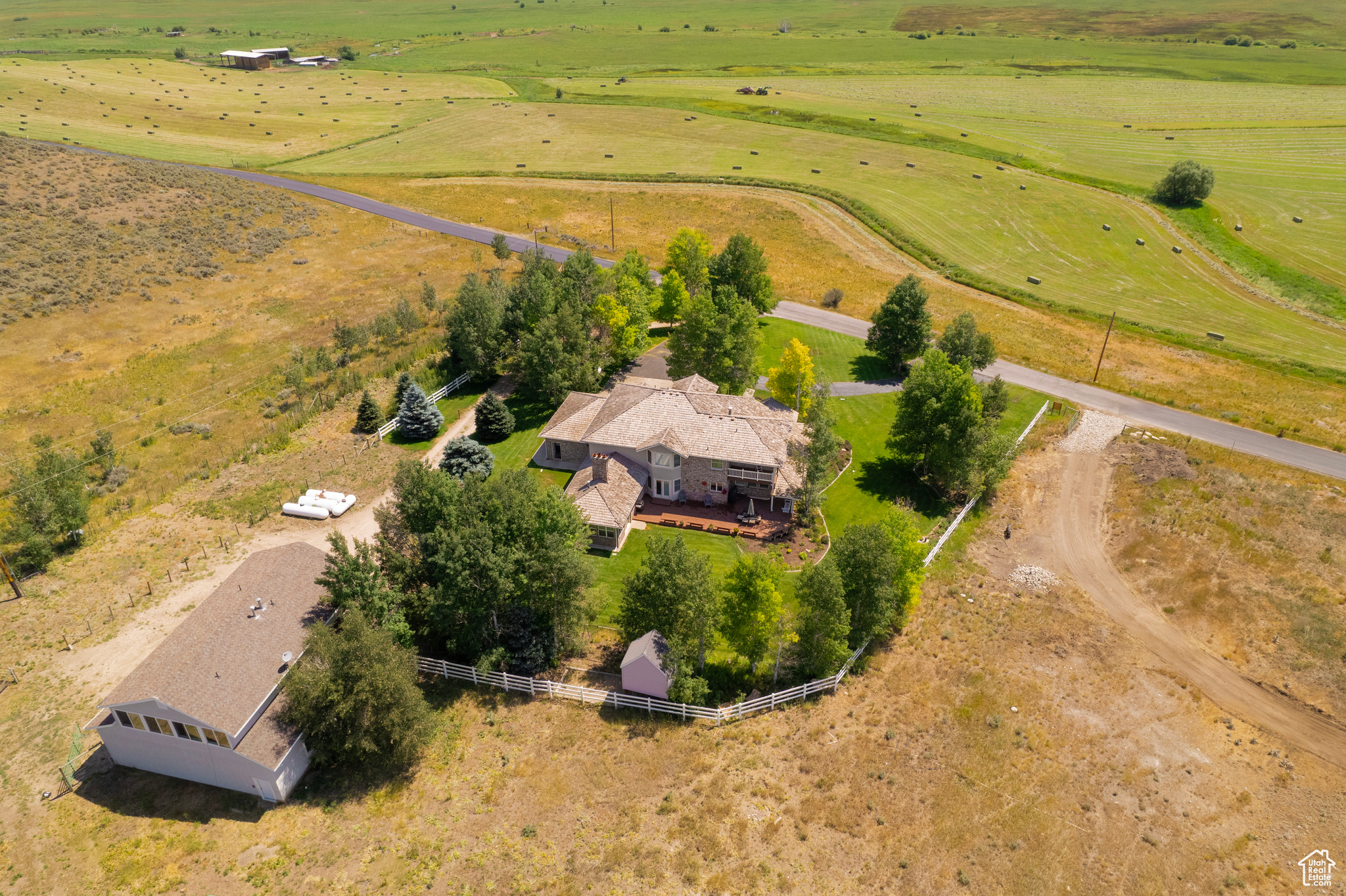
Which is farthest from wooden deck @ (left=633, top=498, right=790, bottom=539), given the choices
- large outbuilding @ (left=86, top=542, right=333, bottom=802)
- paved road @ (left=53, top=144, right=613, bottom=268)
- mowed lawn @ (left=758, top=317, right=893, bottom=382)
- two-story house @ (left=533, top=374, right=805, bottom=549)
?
paved road @ (left=53, top=144, right=613, bottom=268)

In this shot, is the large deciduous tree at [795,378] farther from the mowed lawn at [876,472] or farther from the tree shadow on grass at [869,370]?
the tree shadow on grass at [869,370]

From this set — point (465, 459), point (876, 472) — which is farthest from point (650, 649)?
point (876, 472)

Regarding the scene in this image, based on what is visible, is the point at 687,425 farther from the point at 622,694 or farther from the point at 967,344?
the point at 967,344

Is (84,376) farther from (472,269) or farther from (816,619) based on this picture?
(816,619)

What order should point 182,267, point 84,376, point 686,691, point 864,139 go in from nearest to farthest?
point 686,691 < point 84,376 < point 182,267 < point 864,139

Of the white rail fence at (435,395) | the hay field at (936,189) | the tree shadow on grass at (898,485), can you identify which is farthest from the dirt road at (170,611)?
the hay field at (936,189)

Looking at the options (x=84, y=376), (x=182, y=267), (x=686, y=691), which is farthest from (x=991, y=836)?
(x=182, y=267)
